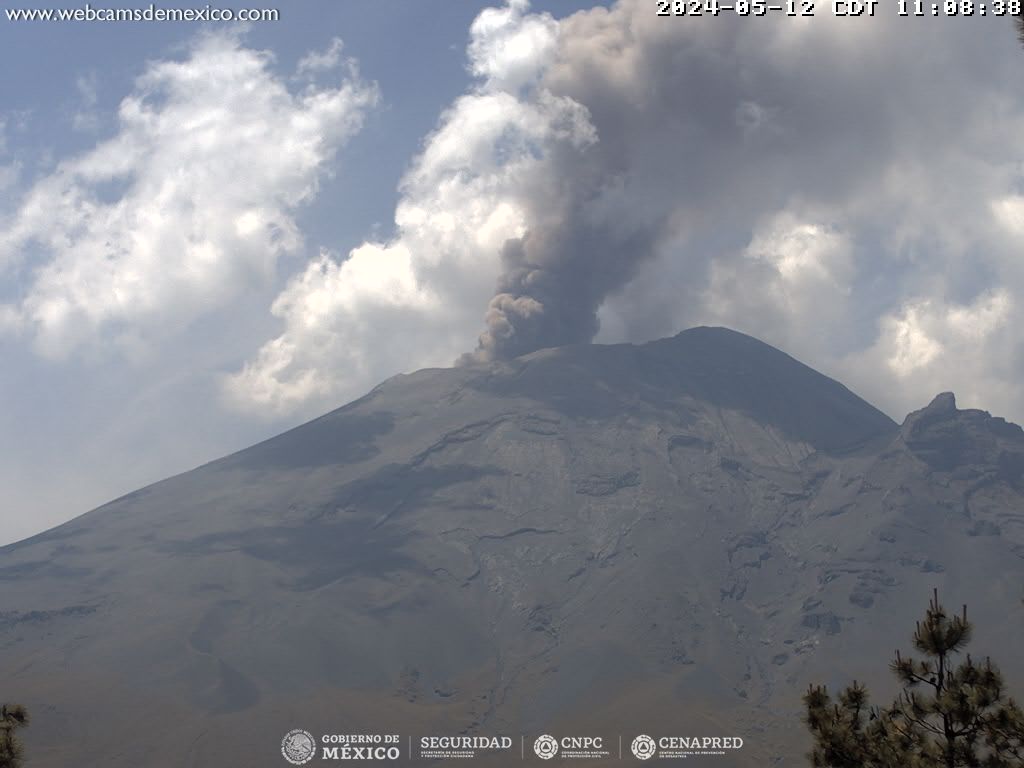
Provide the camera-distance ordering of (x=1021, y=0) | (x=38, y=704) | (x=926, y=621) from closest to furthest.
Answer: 1. (x=1021, y=0)
2. (x=926, y=621)
3. (x=38, y=704)

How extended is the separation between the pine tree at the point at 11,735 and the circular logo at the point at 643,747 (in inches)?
6655

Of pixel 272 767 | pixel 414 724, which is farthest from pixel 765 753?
pixel 272 767

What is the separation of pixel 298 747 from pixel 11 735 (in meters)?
175

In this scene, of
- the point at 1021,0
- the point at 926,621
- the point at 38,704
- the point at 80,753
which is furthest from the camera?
the point at 38,704

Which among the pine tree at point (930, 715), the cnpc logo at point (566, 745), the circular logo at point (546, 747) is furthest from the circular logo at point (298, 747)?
the pine tree at point (930, 715)

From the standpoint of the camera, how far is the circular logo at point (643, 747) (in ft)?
588

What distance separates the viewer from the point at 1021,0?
510 inches

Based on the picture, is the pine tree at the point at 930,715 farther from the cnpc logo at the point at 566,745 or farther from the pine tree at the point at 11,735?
the cnpc logo at the point at 566,745

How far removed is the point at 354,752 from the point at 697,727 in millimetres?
58210

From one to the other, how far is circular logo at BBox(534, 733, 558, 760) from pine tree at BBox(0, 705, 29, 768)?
173 metres

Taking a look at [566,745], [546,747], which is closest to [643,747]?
[566,745]

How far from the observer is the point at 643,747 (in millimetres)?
181000

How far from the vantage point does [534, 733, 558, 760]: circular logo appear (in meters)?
184

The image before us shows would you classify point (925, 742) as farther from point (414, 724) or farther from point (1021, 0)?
point (414, 724)
